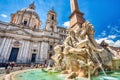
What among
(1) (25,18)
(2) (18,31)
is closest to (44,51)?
(2) (18,31)

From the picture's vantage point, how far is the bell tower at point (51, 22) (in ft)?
106

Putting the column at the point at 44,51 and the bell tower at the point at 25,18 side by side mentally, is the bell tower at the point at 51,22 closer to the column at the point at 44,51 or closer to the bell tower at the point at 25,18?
the column at the point at 44,51

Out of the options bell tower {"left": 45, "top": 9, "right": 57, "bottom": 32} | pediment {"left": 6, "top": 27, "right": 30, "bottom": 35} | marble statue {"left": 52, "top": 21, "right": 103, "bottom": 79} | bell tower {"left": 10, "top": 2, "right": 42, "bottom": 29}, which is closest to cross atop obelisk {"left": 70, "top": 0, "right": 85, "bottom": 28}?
marble statue {"left": 52, "top": 21, "right": 103, "bottom": 79}

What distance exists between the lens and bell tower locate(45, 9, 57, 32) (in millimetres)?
32359

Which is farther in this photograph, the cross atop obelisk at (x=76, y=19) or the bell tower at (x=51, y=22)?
the bell tower at (x=51, y=22)

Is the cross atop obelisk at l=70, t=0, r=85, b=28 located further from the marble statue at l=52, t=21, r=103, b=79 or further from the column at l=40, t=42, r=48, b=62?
the column at l=40, t=42, r=48, b=62

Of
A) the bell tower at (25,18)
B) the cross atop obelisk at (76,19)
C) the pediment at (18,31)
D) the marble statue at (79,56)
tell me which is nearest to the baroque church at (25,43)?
the pediment at (18,31)

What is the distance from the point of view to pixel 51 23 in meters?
33.4

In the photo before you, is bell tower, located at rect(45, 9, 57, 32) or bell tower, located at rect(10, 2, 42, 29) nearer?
bell tower, located at rect(45, 9, 57, 32)

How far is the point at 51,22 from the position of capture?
110 ft

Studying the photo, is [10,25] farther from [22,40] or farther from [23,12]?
[23,12]

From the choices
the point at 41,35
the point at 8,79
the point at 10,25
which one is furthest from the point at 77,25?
the point at 10,25

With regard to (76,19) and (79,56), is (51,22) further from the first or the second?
(79,56)

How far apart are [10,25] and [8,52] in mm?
8260
